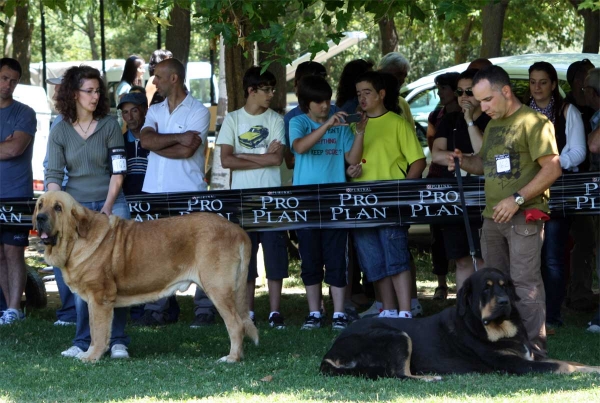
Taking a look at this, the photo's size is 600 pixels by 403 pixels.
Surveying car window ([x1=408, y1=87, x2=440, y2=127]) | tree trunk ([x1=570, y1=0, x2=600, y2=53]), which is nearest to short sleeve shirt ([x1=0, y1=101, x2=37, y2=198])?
car window ([x1=408, y1=87, x2=440, y2=127])

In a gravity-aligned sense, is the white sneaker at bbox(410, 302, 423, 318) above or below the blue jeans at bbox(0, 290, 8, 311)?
below

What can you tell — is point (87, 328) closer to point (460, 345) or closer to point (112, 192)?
point (112, 192)

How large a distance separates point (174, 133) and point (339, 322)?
7.89 ft

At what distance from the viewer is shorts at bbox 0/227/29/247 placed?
31.6ft

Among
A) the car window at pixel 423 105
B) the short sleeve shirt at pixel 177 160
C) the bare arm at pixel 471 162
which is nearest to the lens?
the bare arm at pixel 471 162

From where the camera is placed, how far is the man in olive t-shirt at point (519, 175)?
6820mm

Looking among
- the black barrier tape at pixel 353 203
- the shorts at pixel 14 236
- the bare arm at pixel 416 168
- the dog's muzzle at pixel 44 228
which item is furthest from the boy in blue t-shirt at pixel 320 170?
the shorts at pixel 14 236

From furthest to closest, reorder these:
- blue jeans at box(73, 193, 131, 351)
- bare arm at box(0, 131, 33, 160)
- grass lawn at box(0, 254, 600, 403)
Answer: bare arm at box(0, 131, 33, 160)
blue jeans at box(73, 193, 131, 351)
grass lawn at box(0, 254, 600, 403)

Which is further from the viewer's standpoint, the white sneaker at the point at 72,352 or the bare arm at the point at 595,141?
the bare arm at the point at 595,141

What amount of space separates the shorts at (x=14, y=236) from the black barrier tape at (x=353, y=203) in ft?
4.48

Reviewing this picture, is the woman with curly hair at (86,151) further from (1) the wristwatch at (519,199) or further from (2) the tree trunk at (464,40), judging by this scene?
(2) the tree trunk at (464,40)

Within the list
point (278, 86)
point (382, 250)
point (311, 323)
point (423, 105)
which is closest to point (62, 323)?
point (311, 323)

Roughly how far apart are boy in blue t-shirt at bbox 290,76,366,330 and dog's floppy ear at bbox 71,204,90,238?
7.27ft

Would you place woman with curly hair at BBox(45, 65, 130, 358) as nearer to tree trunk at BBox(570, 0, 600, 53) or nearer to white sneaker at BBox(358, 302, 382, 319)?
white sneaker at BBox(358, 302, 382, 319)
